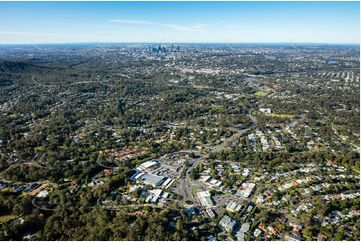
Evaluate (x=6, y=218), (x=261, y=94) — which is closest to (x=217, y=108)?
(x=261, y=94)

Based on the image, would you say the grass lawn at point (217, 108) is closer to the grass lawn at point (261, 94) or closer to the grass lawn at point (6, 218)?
the grass lawn at point (261, 94)

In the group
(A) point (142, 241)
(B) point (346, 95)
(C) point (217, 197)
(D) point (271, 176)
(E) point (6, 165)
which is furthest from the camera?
(B) point (346, 95)

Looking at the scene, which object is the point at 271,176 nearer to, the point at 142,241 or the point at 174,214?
the point at 174,214

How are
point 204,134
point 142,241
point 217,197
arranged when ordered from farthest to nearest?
point 204,134 < point 217,197 < point 142,241

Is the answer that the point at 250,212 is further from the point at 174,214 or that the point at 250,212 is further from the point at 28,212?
the point at 28,212

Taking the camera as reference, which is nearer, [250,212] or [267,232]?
[267,232]

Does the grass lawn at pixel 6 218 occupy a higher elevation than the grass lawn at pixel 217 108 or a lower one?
higher

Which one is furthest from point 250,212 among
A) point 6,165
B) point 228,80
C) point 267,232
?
point 228,80

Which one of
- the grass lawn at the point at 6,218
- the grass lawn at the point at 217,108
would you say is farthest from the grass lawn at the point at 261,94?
the grass lawn at the point at 6,218

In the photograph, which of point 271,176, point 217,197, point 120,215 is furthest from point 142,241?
point 271,176

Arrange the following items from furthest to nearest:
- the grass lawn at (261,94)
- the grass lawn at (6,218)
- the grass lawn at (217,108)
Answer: the grass lawn at (261,94)
the grass lawn at (217,108)
the grass lawn at (6,218)

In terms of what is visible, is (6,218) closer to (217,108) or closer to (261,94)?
(217,108)
